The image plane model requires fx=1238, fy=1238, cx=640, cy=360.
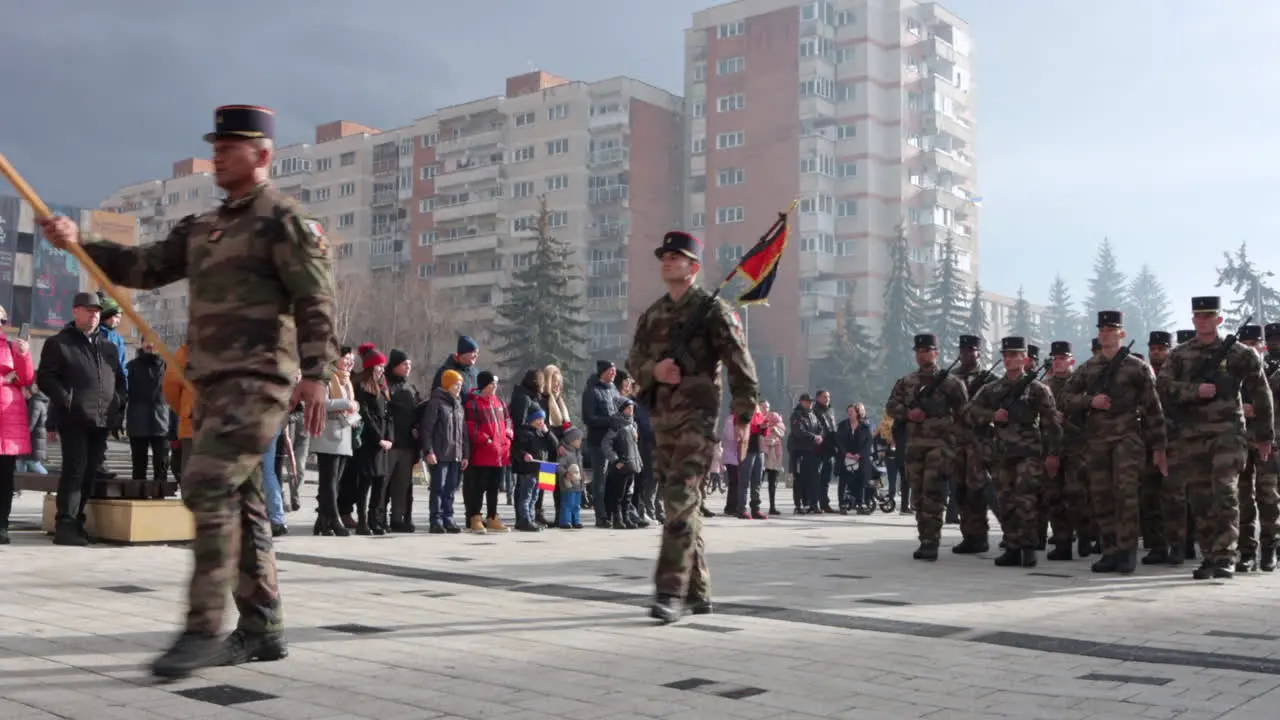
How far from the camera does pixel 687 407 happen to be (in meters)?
7.25

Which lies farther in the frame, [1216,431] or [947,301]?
[947,301]

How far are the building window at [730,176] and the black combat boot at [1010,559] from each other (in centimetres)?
8124

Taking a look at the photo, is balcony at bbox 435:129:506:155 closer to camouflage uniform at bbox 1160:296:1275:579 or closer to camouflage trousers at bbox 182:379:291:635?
camouflage uniform at bbox 1160:296:1275:579

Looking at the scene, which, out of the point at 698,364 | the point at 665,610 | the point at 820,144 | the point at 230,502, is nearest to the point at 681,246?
the point at 698,364

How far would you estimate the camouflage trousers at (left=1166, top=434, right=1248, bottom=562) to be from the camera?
1038cm

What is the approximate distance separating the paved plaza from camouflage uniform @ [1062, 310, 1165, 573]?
0.45 metres

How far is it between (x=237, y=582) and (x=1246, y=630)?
570cm

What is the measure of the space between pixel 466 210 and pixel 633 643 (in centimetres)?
9343

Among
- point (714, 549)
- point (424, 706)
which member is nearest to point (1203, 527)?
point (714, 549)

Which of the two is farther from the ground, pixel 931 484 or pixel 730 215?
pixel 730 215

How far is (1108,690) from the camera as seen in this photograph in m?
5.25

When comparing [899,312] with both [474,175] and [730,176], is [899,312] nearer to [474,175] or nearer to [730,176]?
[730,176]

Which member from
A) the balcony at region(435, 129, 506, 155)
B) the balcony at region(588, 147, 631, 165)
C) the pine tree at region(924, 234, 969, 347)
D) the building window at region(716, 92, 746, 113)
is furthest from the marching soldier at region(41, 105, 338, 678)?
the balcony at region(435, 129, 506, 155)

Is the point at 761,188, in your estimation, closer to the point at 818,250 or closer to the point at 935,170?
the point at 818,250
